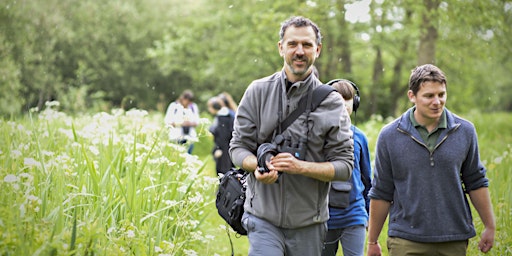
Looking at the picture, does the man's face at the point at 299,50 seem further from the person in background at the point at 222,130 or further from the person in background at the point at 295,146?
the person in background at the point at 222,130

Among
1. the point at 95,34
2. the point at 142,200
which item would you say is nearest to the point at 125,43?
the point at 95,34

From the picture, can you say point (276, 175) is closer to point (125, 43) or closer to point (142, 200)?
point (142, 200)

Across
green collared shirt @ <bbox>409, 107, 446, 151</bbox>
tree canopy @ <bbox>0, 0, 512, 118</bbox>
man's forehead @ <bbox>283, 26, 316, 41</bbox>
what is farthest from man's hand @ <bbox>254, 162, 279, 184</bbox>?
tree canopy @ <bbox>0, 0, 512, 118</bbox>

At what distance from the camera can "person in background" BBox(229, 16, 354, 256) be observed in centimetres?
392

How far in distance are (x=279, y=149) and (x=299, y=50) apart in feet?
1.93

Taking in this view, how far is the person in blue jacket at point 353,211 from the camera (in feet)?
16.3

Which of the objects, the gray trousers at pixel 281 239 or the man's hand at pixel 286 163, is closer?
the man's hand at pixel 286 163

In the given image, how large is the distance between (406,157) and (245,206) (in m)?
1.03

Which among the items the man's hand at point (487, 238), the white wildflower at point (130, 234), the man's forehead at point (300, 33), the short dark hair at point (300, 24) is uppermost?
the short dark hair at point (300, 24)

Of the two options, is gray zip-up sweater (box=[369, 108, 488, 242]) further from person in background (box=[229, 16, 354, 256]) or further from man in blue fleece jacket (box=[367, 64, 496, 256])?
person in background (box=[229, 16, 354, 256])

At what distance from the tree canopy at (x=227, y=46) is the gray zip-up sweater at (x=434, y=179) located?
539 cm

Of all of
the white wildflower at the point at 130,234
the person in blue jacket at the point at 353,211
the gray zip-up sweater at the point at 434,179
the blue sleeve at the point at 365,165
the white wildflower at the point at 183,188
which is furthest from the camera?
the white wildflower at the point at 183,188

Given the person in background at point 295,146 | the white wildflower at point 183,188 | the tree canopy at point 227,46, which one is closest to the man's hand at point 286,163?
the person in background at point 295,146

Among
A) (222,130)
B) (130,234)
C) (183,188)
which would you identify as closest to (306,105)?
(130,234)
